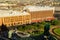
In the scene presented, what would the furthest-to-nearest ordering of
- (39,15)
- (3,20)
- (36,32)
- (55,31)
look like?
(39,15) → (3,20) → (36,32) → (55,31)

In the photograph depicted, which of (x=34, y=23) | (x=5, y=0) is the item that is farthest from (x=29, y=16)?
(x=5, y=0)

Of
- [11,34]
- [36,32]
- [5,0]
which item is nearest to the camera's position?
[11,34]

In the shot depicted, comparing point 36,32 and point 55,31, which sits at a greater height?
point 55,31

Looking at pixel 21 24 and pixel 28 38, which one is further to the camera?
pixel 21 24

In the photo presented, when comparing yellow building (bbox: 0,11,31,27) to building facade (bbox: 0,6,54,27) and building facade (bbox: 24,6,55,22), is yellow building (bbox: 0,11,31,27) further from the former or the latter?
building facade (bbox: 24,6,55,22)

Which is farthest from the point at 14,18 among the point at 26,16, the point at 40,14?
the point at 40,14

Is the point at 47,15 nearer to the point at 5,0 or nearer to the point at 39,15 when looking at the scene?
the point at 39,15

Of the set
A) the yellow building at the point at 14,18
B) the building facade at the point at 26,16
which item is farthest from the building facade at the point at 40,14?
the yellow building at the point at 14,18

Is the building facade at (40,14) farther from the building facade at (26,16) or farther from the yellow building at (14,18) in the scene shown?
the yellow building at (14,18)
